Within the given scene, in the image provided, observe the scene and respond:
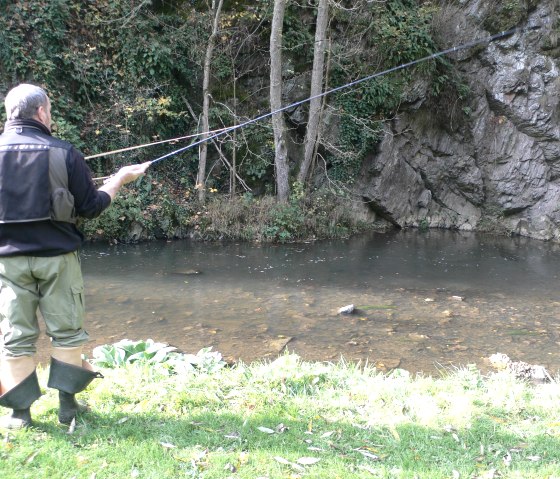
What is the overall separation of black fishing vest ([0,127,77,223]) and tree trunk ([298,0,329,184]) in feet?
37.4

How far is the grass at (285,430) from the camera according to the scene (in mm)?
2797

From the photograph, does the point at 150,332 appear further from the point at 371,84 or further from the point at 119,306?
the point at 371,84

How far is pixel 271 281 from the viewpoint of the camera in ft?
31.6

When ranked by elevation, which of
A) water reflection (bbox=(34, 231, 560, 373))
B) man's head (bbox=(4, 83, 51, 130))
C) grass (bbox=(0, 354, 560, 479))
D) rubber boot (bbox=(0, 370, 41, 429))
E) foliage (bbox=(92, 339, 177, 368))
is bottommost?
water reflection (bbox=(34, 231, 560, 373))

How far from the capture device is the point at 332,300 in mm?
8414

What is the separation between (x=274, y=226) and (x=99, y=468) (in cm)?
1098

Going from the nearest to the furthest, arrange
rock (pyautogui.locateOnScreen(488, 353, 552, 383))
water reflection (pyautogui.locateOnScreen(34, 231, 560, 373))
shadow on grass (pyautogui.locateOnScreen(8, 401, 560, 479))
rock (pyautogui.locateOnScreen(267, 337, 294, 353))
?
shadow on grass (pyautogui.locateOnScreen(8, 401, 560, 479)), rock (pyautogui.locateOnScreen(488, 353, 552, 383)), rock (pyautogui.locateOnScreen(267, 337, 294, 353)), water reflection (pyautogui.locateOnScreen(34, 231, 560, 373))

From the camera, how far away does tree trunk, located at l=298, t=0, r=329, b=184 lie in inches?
544

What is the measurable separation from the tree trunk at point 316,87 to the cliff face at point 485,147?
221 cm

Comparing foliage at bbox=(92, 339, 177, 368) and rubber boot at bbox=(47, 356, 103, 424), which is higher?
rubber boot at bbox=(47, 356, 103, 424)

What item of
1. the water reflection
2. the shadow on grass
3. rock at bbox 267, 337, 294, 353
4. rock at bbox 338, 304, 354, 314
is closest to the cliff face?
the water reflection

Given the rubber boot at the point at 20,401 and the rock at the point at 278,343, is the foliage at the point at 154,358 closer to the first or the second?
the rubber boot at the point at 20,401

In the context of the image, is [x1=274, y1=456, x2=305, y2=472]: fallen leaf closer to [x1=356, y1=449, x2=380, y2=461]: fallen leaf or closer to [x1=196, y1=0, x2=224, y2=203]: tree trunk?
[x1=356, y1=449, x2=380, y2=461]: fallen leaf

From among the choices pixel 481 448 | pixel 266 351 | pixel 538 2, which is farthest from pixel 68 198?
pixel 538 2
